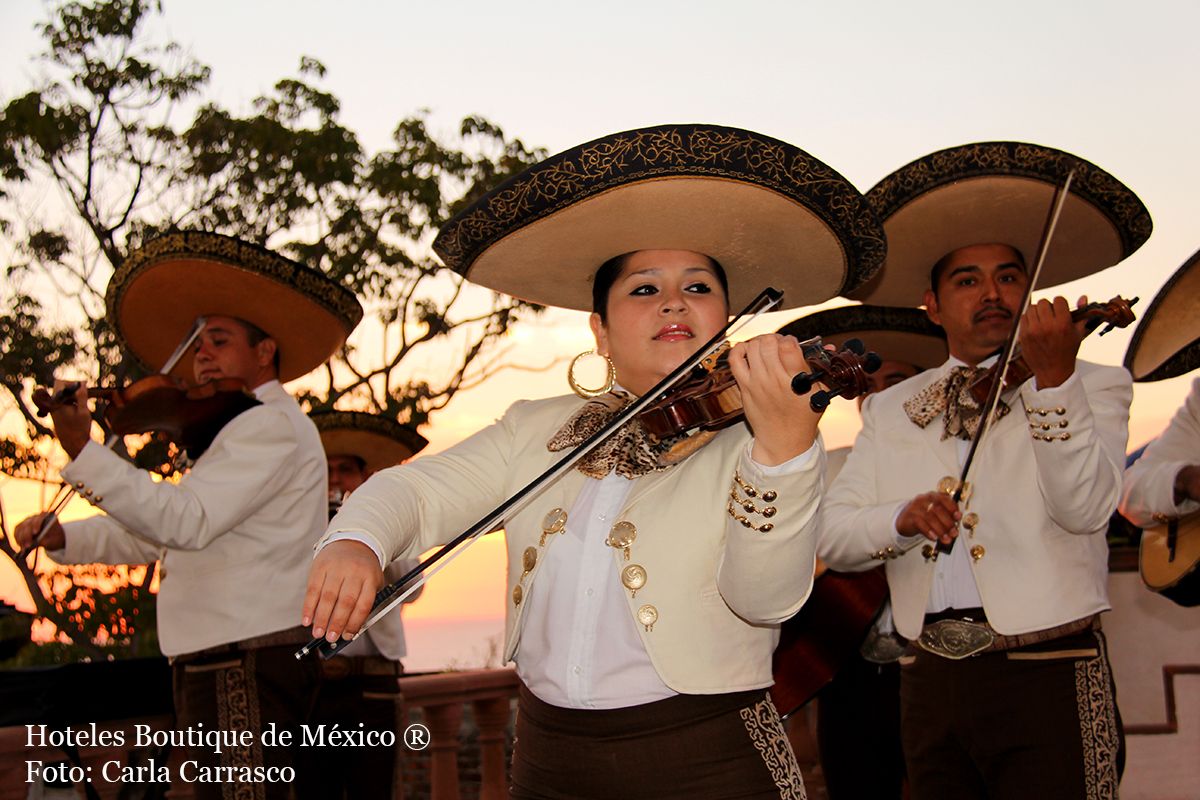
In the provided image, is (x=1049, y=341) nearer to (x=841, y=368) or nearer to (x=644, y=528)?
(x=841, y=368)

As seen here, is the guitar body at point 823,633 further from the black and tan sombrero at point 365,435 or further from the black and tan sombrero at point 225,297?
the black and tan sombrero at point 365,435

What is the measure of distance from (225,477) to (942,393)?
2.69 m

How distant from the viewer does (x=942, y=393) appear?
13.0ft

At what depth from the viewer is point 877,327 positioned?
20.2ft

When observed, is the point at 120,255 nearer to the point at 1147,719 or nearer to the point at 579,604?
the point at 1147,719

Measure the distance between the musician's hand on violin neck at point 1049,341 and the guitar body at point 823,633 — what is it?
1226 millimetres

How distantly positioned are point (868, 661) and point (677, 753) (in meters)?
2.68

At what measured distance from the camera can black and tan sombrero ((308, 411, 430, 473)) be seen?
741 cm

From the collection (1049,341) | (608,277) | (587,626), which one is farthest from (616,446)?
(1049,341)

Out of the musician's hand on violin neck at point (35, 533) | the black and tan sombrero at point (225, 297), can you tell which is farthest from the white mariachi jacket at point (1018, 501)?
the musician's hand on violin neck at point (35, 533)

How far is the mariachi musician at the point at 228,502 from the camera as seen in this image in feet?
14.8

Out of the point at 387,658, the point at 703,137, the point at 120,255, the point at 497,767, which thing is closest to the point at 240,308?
the point at 387,658

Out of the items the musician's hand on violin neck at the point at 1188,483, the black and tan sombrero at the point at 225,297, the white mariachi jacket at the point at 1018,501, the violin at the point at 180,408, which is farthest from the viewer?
the black and tan sombrero at the point at 225,297

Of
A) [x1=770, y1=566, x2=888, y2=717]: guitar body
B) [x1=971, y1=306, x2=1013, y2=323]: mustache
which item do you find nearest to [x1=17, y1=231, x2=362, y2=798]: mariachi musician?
[x1=770, y1=566, x2=888, y2=717]: guitar body
